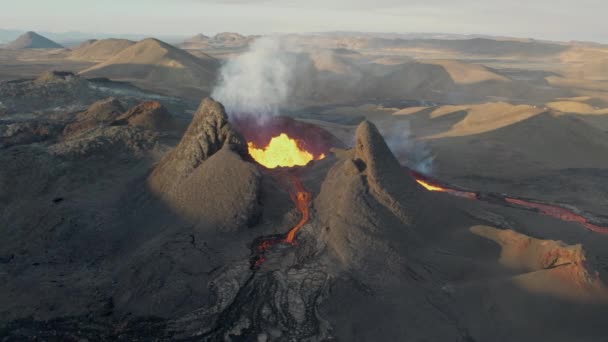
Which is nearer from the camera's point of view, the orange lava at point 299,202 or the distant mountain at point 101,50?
the orange lava at point 299,202

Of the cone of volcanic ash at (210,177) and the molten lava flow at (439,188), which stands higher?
the cone of volcanic ash at (210,177)

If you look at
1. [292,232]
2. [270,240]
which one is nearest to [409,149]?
[292,232]

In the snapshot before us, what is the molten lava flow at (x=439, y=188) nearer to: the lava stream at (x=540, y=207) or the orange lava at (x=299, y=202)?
the lava stream at (x=540, y=207)

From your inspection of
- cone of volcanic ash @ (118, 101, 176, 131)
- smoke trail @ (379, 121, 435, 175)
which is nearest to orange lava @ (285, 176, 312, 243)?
cone of volcanic ash @ (118, 101, 176, 131)

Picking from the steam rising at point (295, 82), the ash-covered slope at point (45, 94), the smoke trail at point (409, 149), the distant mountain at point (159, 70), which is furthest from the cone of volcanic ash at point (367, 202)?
the distant mountain at point (159, 70)

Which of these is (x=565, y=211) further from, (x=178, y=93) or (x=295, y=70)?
(x=295, y=70)
